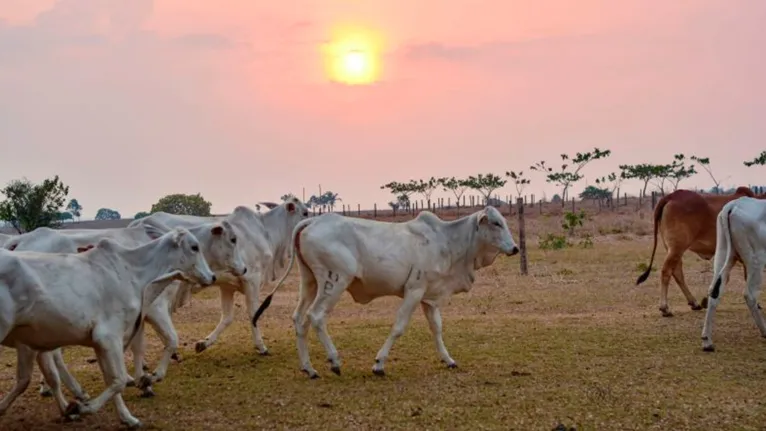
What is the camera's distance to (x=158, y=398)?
8.59m

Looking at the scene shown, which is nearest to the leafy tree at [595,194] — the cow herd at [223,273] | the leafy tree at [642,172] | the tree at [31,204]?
the leafy tree at [642,172]

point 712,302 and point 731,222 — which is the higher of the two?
point 731,222

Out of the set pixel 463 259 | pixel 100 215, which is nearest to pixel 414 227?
pixel 463 259

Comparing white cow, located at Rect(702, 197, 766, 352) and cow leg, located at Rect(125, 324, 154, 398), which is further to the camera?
white cow, located at Rect(702, 197, 766, 352)

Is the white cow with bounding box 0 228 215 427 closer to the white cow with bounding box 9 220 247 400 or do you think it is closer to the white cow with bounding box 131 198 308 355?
the white cow with bounding box 9 220 247 400

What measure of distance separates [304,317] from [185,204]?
50564 mm

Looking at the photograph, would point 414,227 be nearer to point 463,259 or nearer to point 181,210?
point 463,259

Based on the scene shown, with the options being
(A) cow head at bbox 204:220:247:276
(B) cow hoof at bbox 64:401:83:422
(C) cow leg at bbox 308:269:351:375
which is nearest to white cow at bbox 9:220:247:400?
(A) cow head at bbox 204:220:247:276

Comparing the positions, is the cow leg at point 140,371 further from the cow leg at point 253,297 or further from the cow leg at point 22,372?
the cow leg at point 253,297

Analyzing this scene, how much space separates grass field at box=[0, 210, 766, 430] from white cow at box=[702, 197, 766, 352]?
526 millimetres

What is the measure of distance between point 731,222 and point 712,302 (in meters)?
1.10

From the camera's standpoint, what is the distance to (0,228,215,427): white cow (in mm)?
6547

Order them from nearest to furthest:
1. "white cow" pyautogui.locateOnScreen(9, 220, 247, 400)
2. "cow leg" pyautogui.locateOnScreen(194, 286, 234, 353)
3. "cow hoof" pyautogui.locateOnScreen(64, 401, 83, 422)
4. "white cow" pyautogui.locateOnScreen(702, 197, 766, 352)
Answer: "cow hoof" pyautogui.locateOnScreen(64, 401, 83, 422) < "white cow" pyautogui.locateOnScreen(9, 220, 247, 400) < "white cow" pyautogui.locateOnScreen(702, 197, 766, 352) < "cow leg" pyautogui.locateOnScreen(194, 286, 234, 353)

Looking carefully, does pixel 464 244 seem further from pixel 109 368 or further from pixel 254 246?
pixel 109 368
